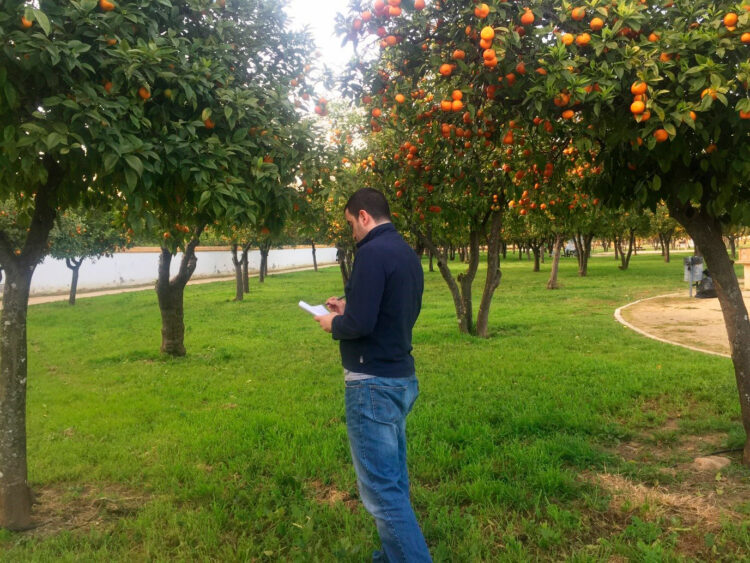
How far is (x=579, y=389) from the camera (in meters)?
6.23

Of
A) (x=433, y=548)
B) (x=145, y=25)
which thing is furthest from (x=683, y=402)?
(x=145, y=25)

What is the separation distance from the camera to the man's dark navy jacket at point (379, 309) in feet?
8.09

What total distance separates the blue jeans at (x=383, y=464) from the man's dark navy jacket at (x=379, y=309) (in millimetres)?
103

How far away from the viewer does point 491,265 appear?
9641 millimetres

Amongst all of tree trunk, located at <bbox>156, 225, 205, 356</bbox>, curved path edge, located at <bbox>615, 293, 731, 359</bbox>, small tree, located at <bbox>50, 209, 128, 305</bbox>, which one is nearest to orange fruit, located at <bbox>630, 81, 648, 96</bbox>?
curved path edge, located at <bbox>615, 293, 731, 359</bbox>

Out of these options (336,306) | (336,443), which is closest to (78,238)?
(336,443)

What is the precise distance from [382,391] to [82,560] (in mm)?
2120

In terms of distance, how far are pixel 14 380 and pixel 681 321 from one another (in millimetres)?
12134

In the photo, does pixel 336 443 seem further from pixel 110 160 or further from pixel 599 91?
pixel 599 91

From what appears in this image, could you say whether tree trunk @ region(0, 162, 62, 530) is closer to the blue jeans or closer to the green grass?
the green grass

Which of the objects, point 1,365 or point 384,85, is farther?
point 384,85

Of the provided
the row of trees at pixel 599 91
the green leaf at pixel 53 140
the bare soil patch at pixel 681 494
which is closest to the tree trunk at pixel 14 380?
the green leaf at pixel 53 140

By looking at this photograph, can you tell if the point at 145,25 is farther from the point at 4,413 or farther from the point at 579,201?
the point at 579,201

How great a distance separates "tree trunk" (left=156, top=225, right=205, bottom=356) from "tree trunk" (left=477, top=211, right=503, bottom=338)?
5159 mm
